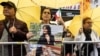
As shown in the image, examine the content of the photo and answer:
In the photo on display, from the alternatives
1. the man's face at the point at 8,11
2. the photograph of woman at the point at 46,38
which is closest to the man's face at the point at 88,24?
the photograph of woman at the point at 46,38

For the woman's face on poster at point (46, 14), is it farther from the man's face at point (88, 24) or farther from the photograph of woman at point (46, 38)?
the man's face at point (88, 24)

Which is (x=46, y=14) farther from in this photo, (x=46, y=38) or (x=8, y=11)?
(x=8, y=11)

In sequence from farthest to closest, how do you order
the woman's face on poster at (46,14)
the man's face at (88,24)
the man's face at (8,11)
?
the man's face at (88,24)
the woman's face on poster at (46,14)
the man's face at (8,11)

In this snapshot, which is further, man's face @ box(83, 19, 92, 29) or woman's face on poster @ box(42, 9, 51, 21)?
man's face @ box(83, 19, 92, 29)

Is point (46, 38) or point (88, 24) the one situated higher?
point (88, 24)

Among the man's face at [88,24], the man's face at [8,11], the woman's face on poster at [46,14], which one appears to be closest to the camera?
the man's face at [8,11]

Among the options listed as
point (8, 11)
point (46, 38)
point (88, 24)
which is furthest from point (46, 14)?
point (88, 24)

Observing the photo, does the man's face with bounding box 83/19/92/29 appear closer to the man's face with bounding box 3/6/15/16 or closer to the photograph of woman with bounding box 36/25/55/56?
the photograph of woman with bounding box 36/25/55/56

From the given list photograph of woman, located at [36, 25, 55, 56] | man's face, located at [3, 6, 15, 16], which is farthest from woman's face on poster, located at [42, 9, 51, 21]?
man's face, located at [3, 6, 15, 16]

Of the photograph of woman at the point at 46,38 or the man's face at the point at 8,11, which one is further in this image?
the photograph of woman at the point at 46,38

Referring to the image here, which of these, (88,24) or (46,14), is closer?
(46,14)

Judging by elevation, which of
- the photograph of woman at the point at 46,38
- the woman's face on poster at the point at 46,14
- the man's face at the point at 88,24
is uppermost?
the woman's face on poster at the point at 46,14

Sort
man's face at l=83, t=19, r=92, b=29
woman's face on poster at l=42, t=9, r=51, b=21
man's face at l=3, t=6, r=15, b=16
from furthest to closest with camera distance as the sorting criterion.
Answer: man's face at l=83, t=19, r=92, b=29, woman's face on poster at l=42, t=9, r=51, b=21, man's face at l=3, t=6, r=15, b=16

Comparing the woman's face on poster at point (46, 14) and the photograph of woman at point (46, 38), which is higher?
the woman's face on poster at point (46, 14)
